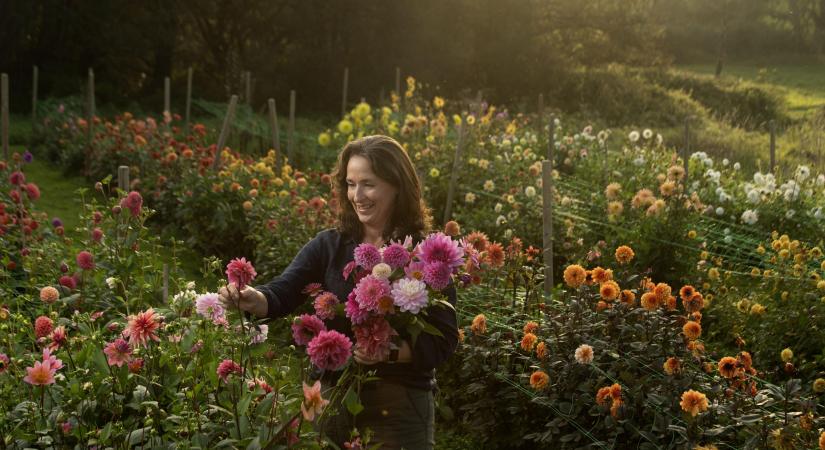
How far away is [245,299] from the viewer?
6.57 feet

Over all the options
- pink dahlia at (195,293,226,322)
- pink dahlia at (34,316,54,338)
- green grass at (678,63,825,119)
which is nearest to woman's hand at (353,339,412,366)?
pink dahlia at (195,293,226,322)

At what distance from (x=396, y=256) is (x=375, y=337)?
16 cm

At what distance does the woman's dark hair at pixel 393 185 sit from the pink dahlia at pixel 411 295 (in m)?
0.66

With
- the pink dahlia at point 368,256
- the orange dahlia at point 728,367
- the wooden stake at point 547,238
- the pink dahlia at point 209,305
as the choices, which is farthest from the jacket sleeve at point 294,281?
the wooden stake at point 547,238

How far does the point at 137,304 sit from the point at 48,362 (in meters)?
0.83

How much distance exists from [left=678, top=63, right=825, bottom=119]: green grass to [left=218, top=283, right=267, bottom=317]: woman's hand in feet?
51.2

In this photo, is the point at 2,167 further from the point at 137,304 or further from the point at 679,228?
the point at 679,228

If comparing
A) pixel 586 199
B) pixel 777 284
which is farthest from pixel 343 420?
pixel 586 199

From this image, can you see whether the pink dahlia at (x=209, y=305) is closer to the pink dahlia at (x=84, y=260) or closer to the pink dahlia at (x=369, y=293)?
the pink dahlia at (x=369, y=293)

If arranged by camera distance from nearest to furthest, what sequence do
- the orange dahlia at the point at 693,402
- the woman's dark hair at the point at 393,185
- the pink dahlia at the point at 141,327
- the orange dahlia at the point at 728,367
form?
the pink dahlia at the point at 141,327 → the woman's dark hair at the point at 393,185 → the orange dahlia at the point at 693,402 → the orange dahlia at the point at 728,367

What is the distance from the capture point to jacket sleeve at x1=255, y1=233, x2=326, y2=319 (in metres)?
2.16

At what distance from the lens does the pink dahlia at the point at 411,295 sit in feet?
5.27

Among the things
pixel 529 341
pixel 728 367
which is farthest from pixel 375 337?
pixel 529 341

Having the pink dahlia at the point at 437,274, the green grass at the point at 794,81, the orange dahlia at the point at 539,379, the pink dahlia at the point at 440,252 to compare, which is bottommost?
the green grass at the point at 794,81
